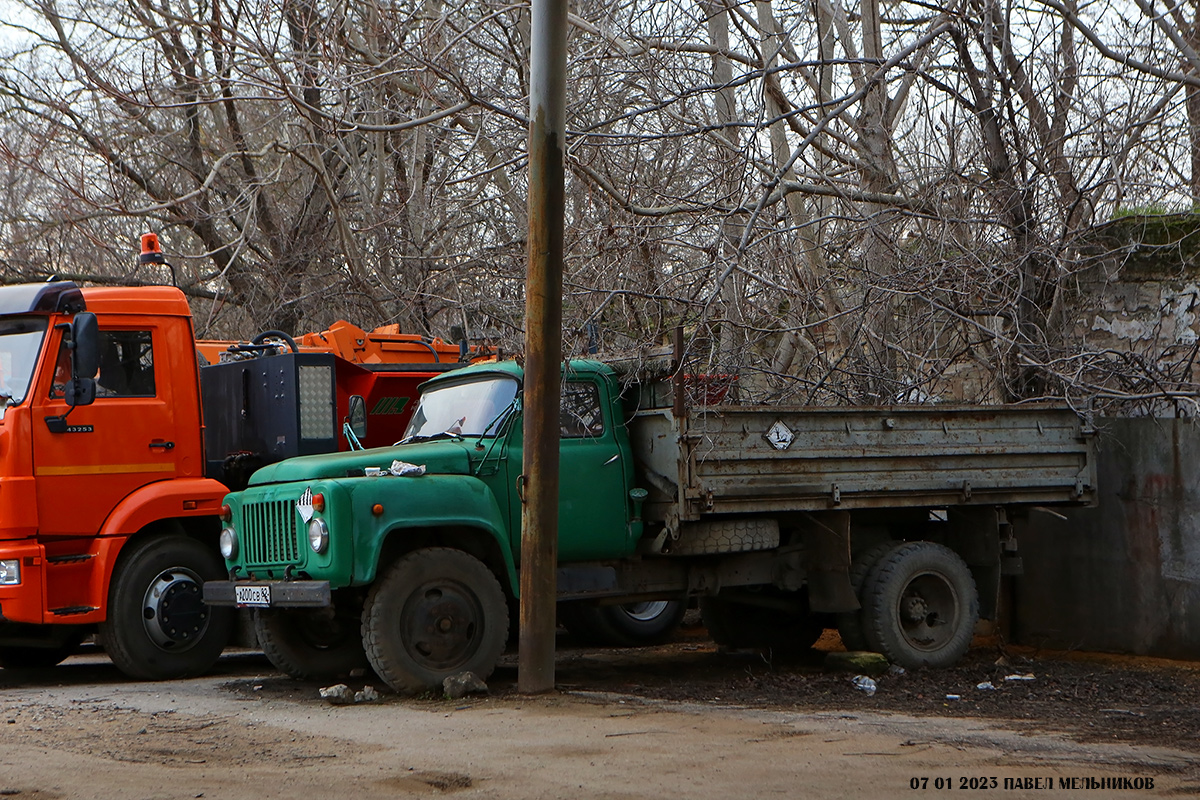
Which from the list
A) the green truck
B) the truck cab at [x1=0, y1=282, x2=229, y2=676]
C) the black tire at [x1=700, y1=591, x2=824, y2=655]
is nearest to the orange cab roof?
the truck cab at [x1=0, y1=282, x2=229, y2=676]

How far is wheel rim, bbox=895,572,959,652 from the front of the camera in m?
9.31

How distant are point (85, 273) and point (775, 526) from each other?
11963mm

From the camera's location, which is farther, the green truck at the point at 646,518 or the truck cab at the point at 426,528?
the green truck at the point at 646,518

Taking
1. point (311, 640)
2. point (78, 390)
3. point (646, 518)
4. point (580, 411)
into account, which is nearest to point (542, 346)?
point (580, 411)

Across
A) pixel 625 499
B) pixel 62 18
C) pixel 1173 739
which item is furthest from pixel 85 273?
pixel 1173 739

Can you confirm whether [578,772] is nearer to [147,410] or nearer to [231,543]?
[231,543]

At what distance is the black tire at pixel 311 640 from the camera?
8.45 metres

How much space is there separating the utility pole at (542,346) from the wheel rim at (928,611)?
299 centimetres

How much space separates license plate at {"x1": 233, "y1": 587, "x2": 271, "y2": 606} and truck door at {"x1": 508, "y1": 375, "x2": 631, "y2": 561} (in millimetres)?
1589

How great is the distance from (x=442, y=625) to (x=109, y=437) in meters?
2.92

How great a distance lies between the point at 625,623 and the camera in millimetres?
11008

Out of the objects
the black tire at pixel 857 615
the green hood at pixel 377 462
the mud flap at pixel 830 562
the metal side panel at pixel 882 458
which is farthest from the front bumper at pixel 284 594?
the black tire at pixel 857 615

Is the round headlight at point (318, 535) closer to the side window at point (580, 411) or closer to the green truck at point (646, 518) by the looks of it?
the green truck at point (646, 518)

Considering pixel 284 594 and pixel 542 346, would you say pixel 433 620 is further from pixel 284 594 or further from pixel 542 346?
pixel 542 346
